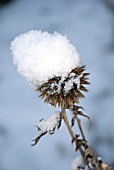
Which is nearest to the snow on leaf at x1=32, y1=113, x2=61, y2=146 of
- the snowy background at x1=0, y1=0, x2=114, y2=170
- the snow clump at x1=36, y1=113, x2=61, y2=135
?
the snow clump at x1=36, y1=113, x2=61, y2=135

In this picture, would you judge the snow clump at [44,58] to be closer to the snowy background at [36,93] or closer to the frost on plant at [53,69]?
the frost on plant at [53,69]

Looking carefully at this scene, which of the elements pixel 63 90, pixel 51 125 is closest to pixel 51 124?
pixel 51 125

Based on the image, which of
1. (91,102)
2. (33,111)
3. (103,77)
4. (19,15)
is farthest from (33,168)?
(19,15)

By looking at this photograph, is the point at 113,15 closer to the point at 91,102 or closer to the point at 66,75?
the point at 91,102

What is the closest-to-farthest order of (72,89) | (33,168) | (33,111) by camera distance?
(72,89)
(33,168)
(33,111)

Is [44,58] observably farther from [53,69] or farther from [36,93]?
[36,93]
